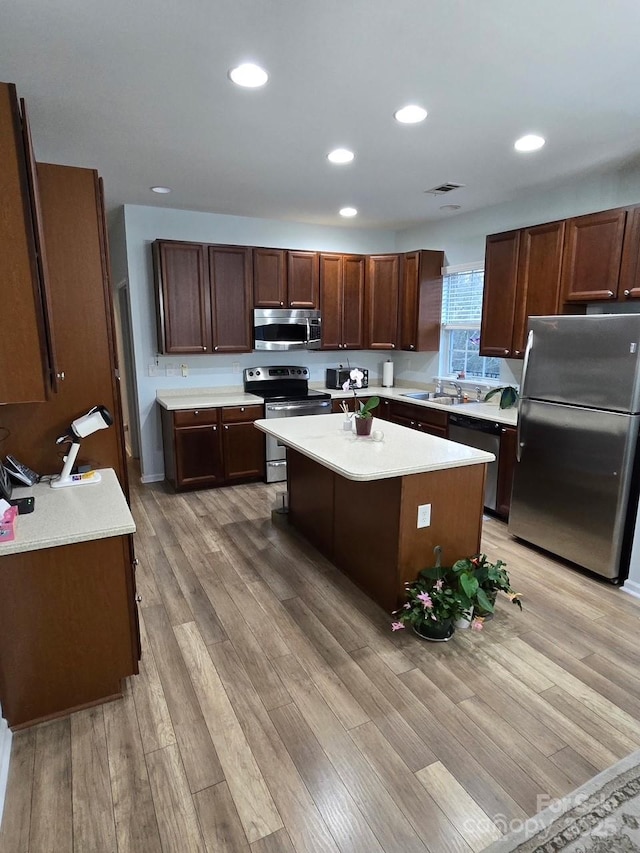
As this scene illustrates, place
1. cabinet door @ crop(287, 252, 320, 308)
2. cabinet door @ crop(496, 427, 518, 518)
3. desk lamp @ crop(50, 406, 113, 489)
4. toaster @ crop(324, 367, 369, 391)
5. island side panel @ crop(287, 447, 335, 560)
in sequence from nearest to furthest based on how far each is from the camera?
desk lamp @ crop(50, 406, 113, 489) → island side panel @ crop(287, 447, 335, 560) → cabinet door @ crop(496, 427, 518, 518) → cabinet door @ crop(287, 252, 320, 308) → toaster @ crop(324, 367, 369, 391)

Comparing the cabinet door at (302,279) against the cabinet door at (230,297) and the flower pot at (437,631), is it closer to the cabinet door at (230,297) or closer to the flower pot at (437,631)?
the cabinet door at (230,297)

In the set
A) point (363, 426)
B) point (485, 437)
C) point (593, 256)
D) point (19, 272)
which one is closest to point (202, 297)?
point (363, 426)

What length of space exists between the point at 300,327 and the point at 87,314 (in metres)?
2.98

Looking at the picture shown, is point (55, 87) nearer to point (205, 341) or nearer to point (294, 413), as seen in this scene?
point (205, 341)

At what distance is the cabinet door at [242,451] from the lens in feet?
15.4

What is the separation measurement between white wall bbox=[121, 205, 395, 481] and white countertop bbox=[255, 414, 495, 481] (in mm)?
1916

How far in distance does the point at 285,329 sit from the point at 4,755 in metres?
4.12

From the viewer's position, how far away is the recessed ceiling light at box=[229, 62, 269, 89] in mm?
2062

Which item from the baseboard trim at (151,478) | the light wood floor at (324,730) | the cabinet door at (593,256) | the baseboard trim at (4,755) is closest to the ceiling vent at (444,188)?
the cabinet door at (593,256)

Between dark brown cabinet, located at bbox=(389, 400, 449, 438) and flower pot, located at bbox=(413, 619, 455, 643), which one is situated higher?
dark brown cabinet, located at bbox=(389, 400, 449, 438)

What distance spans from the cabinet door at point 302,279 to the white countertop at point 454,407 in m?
1.05

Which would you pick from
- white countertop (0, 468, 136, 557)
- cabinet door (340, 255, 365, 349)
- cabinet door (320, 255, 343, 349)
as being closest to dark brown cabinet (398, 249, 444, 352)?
cabinet door (340, 255, 365, 349)

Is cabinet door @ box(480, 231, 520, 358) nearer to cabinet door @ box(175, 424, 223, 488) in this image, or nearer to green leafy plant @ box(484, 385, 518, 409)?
green leafy plant @ box(484, 385, 518, 409)

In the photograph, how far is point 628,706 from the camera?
6.69 ft
